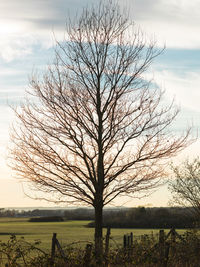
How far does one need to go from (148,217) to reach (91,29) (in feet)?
88.9

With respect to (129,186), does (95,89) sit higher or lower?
higher

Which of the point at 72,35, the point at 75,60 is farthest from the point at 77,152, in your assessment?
the point at 72,35

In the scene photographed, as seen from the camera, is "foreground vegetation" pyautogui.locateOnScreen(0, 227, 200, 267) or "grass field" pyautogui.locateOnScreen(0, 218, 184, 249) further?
"grass field" pyautogui.locateOnScreen(0, 218, 184, 249)

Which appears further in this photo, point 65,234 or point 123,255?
point 65,234

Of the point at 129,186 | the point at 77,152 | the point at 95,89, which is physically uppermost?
the point at 95,89

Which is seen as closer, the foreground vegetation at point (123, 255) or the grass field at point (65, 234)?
the foreground vegetation at point (123, 255)

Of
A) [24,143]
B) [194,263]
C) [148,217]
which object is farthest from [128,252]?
[148,217]

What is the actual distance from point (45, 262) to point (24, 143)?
481cm

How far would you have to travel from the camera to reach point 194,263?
43.7ft

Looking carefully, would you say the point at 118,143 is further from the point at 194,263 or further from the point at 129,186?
the point at 194,263

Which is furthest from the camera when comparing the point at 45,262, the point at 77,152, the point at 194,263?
the point at 77,152

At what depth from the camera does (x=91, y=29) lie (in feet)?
50.6

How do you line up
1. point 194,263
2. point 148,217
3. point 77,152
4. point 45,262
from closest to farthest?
1. point 45,262
2. point 194,263
3. point 77,152
4. point 148,217

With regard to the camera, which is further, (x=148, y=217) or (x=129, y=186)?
(x=148, y=217)
